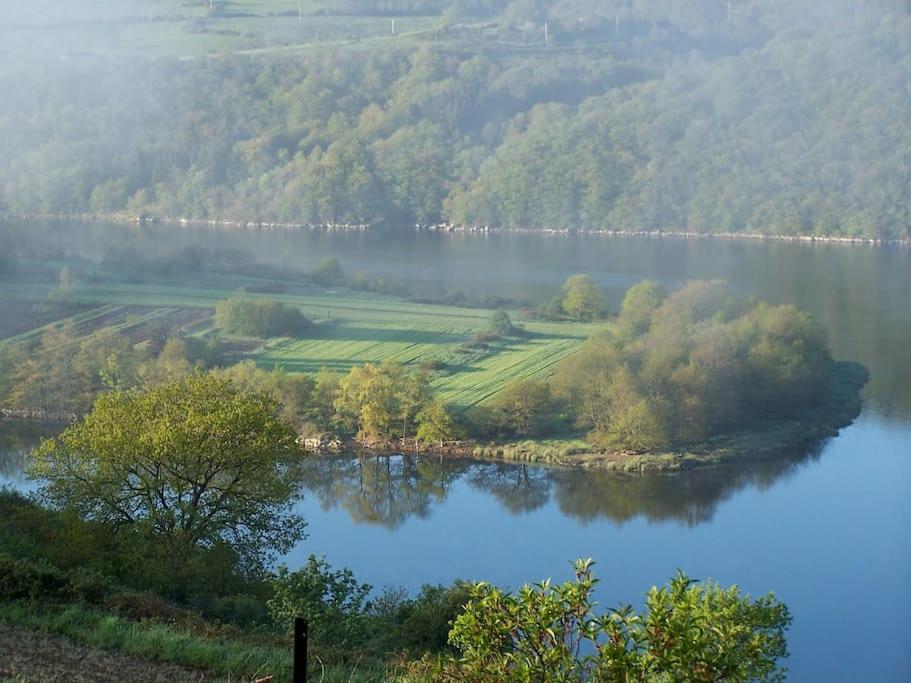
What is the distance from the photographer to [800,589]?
595cm

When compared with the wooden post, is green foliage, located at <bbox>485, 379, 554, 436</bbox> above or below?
below

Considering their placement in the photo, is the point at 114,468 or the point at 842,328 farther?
the point at 842,328

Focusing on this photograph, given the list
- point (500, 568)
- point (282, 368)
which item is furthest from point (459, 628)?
point (282, 368)

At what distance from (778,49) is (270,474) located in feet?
67.2

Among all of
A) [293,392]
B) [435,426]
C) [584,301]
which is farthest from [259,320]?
[584,301]

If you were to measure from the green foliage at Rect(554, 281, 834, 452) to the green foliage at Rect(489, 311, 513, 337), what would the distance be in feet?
3.29

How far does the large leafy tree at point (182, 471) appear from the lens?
14.2 ft

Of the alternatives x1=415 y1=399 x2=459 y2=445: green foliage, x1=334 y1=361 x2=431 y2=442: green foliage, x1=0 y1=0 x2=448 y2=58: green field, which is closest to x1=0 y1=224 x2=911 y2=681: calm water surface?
x1=415 y1=399 x2=459 y2=445: green foliage

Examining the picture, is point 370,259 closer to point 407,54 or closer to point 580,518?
point 407,54

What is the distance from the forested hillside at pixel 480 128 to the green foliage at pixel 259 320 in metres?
6.92

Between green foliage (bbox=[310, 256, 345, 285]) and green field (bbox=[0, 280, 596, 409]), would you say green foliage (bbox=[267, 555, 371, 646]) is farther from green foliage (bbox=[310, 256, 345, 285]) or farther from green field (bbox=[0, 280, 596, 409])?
green foliage (bbox=[310, 256, 345, 285])

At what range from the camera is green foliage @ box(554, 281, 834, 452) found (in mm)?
8883

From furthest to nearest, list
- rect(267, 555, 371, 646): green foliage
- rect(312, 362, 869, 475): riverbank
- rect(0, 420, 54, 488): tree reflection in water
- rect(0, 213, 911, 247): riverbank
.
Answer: rect(0, 213, 911, 247): riverbank → rect(312, 362, 869, 475): riverbank → rect(0, 420, 54, 488): tree reflection in water → rect(267, 555, 371, 646): green foliage

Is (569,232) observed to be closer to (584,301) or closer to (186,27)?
(186,27)
